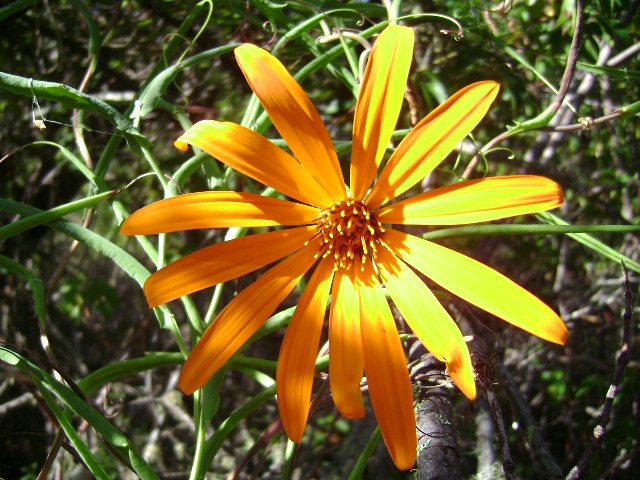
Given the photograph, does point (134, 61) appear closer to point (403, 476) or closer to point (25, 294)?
point (25, 294)

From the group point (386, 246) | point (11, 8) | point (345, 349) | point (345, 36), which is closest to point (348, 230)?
point (386, 246)

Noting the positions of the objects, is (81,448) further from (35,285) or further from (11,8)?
(11,8)

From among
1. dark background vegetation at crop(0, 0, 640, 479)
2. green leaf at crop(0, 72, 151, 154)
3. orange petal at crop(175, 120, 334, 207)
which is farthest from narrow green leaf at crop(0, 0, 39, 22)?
orange petal at crop(175, 120, 334, 207)

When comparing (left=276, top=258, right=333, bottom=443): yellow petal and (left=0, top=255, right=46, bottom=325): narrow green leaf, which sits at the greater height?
(left=0, top=255, right=46, bottom=325): narrow green leaf

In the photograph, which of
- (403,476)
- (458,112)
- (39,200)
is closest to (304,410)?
(458,112)

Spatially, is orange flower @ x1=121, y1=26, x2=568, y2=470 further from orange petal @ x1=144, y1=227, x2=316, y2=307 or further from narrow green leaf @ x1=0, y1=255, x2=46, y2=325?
narrow green leaf @ x1=0, y1=255, x2=46, y2=325
